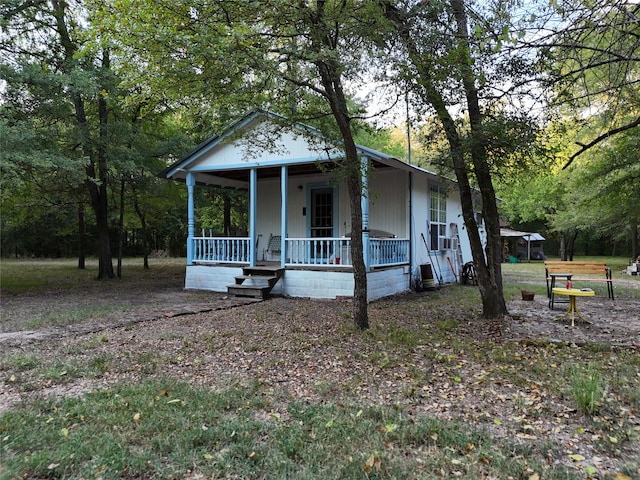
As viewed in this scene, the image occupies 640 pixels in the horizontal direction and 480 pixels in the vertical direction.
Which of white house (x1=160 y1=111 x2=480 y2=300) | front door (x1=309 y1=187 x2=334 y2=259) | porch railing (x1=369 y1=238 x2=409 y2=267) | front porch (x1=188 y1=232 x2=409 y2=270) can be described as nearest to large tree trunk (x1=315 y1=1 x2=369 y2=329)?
white house (x1=160 y1=111 x2=480 y2=300)

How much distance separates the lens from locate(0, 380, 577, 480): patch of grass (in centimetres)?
241

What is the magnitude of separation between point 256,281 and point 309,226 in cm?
264

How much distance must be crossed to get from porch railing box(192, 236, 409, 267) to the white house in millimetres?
26

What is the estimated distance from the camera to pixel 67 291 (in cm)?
1082

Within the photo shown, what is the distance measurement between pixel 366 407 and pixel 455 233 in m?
11.6

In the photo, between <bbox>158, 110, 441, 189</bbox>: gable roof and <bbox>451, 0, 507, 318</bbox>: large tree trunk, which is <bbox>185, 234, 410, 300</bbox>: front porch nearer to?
<bbox>158, 110, 441, 189</bbox>: gable roof

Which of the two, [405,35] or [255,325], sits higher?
[405,35]

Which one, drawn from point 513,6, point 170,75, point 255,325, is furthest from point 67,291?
point 513,6

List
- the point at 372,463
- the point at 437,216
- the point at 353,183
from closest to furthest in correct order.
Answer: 1. the point at 372,463
2. the point at 353,183
3. the point at 437,216

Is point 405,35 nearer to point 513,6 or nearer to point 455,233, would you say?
point 513,6

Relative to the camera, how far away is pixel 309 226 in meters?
12.1

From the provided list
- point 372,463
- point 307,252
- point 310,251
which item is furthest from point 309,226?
point 372,463

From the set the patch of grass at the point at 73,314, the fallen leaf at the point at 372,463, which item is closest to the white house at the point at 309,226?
the patch of grass at the point at 73,314

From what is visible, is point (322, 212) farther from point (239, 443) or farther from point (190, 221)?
point (239, 443)
